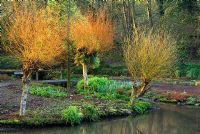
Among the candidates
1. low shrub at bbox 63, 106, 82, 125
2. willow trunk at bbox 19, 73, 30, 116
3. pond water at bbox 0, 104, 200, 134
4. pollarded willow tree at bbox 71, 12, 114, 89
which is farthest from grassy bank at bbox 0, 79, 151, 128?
pollarded willow tree at bbox 71, 12, 114, 89

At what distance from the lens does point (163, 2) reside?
53.6 meters

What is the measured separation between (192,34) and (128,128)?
98.1 ft

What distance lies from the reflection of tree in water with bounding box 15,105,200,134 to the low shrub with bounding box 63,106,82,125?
42 centimetres

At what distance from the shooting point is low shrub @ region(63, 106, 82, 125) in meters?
22.0

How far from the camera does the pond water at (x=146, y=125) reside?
21.2 metres

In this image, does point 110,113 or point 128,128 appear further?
point 110,113

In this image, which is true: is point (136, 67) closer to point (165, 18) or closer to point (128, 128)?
point (128, 128)

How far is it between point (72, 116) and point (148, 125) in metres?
4.66

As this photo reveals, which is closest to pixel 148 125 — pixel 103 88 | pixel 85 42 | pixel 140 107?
pixel 140 107

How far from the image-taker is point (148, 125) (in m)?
23.7

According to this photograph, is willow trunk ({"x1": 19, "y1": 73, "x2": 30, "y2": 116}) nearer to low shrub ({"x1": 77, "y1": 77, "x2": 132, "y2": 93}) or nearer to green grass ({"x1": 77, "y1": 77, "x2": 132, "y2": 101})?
green grass ({"x1": 77, "y1": 77, "x2": 132, "y2": 101})

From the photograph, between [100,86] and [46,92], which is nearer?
[46,92]

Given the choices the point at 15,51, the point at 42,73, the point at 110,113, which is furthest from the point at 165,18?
the point at 15,51

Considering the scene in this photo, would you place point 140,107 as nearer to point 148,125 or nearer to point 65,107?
point 148,125
